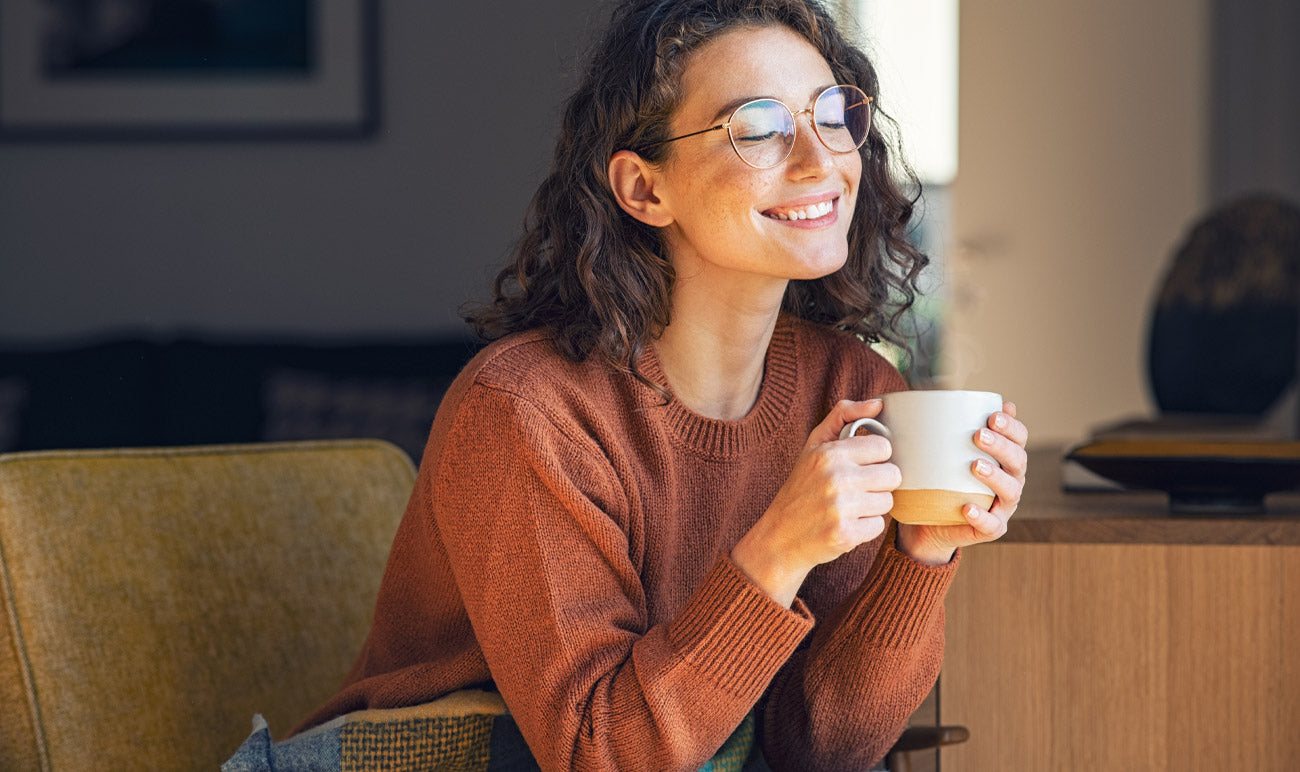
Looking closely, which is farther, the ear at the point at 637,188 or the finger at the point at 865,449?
the ear at the point at 637,188

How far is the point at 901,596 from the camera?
1022mm

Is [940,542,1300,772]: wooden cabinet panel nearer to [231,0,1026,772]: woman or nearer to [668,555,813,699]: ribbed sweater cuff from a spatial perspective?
[231,0,1026,772]: woman

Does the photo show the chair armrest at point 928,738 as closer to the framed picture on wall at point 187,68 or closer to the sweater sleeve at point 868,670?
the sweater sleeve at point 868,670

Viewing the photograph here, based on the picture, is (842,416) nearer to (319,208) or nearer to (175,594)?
(175,594)

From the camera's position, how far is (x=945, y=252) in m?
4.22

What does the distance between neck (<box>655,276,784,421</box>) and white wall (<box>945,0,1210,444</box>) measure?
2.85m

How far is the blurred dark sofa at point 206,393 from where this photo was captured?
2387mm

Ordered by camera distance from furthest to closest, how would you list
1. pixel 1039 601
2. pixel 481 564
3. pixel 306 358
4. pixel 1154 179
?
→ 1. pixel 1154 179
2. pixel 306 358
3. pixel 1039 601
4. pixel 481 564

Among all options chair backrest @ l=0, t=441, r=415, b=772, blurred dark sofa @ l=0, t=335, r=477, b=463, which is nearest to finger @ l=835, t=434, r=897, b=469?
chair backrest @ l=0, t=441, r=415, b=772

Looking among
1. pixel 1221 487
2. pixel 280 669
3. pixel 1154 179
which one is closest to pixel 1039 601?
pixel 1221 487

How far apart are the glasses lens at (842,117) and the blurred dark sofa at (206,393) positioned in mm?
1545

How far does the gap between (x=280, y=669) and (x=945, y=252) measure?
3319 mm

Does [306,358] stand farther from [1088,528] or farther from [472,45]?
[1088,528]

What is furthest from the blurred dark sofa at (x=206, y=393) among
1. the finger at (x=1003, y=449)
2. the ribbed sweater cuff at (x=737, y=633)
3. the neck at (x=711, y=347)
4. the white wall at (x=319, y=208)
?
the finger at (x=1003, y=449)
